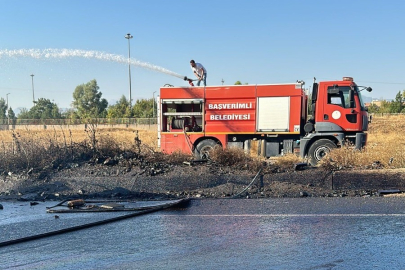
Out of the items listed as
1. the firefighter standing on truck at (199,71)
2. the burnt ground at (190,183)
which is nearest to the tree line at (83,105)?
the firefighter standing on truck at (199,71)

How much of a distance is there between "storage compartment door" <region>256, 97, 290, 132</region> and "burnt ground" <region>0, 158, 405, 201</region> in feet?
14.9

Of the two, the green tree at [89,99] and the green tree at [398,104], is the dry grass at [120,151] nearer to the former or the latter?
the green tree at [398,104]

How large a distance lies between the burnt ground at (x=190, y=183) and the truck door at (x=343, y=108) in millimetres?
4332

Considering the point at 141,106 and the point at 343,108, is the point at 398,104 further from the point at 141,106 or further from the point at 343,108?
the point at 343,108

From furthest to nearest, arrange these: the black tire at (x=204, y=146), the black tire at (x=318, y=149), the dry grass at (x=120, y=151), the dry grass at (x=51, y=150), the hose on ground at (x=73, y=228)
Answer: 1. the black tire at (x=204, y=146)
2. the black tire at (x=318, y=149)
3. the dry grass at (x=51, y=150)
4. the dry grass at (x=120, y=151)
5. the hose on ground at (x=73, y=228)

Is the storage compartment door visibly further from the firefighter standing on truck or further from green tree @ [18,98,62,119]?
green tree @ [18,98,62,119]

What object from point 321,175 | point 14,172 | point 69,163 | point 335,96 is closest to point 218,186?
point 321,175

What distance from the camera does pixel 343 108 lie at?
44.1 ft

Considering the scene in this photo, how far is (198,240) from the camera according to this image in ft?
17.7

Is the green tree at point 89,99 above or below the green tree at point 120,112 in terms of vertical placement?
above

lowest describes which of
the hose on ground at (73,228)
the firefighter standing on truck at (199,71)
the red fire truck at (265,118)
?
the hose on ground at (73,228)

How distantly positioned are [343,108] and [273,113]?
243 cm

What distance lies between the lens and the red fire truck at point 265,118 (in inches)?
530

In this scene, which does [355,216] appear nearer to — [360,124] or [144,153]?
[144,153]
